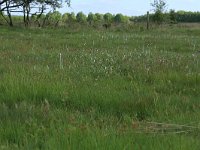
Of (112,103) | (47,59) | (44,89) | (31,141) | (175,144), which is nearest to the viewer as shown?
(175,144)

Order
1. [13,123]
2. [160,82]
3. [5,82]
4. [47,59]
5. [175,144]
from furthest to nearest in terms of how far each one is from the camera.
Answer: [47,59] → [160,82] → [5,82] → [13,123] → [175,144]

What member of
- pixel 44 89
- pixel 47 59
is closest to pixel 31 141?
pixel 44 89

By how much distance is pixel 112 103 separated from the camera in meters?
5.68

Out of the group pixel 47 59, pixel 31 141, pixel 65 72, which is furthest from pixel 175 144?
pixel 47 59

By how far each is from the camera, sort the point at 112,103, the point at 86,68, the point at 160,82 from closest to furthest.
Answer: the point at 112,103 → the point at 160,82 → the point at 86,68

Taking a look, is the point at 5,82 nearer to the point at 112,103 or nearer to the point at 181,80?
the point at 112,103

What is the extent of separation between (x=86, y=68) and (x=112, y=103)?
107 inches

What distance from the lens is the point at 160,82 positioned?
720 cm

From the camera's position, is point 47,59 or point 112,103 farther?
point 47,59

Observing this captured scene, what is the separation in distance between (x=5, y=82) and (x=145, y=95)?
2.11 metres

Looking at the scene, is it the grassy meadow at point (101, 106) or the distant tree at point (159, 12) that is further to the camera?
the distant tree at point (159, 12)

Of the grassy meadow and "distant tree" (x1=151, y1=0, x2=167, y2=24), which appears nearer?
the grassy meadow

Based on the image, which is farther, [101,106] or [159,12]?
[159,12]

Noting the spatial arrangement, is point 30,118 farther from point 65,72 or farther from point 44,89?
point 65,72
